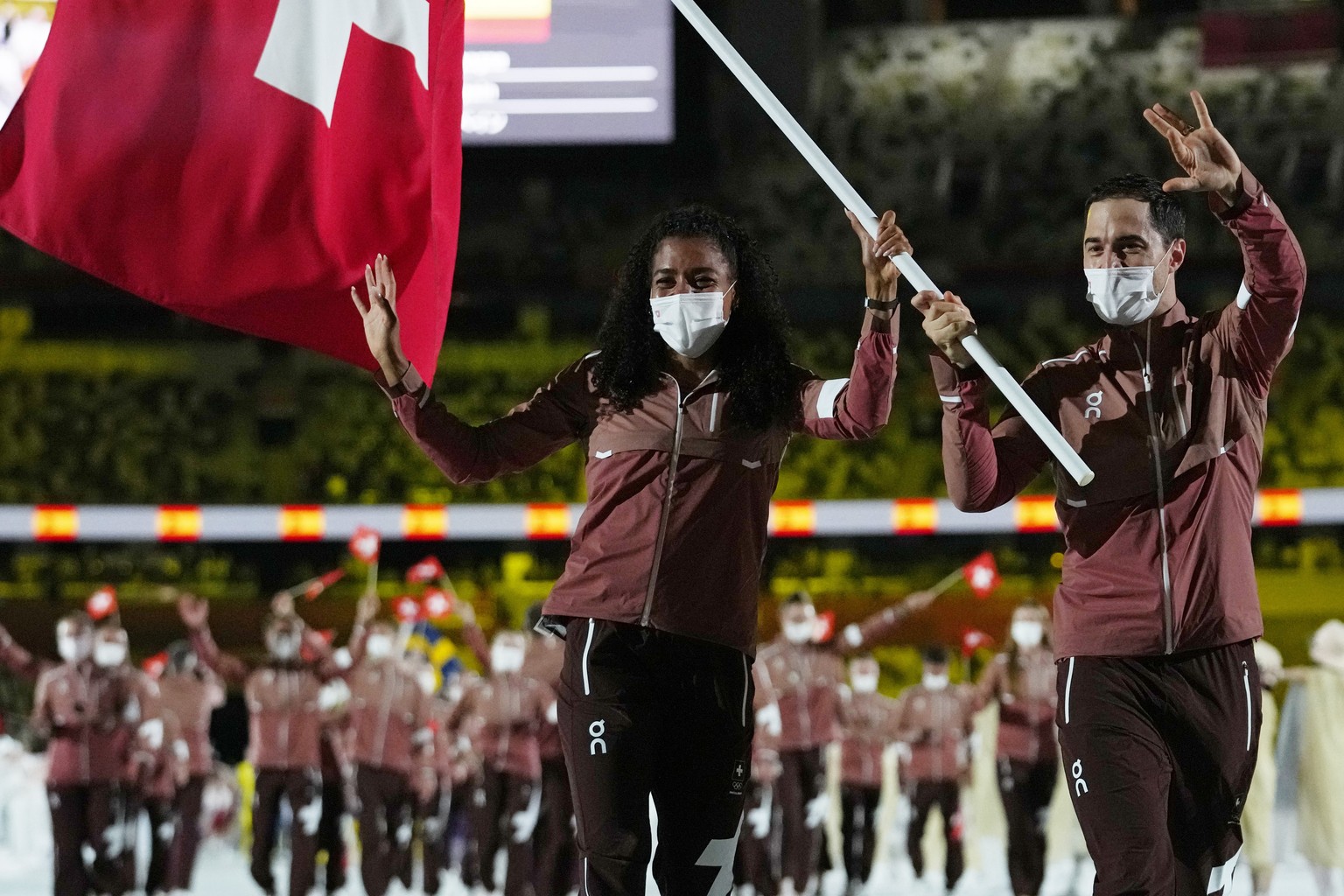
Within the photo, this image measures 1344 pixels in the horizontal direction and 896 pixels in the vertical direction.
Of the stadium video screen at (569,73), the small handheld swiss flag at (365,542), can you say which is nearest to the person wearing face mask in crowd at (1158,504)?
the small handheld swiss flag at (365,542)

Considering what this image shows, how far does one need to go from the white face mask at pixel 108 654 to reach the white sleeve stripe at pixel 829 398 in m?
6.29

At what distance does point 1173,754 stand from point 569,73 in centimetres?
1140

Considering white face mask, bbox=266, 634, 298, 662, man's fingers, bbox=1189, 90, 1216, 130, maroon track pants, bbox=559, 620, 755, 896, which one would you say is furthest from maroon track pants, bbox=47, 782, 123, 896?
man's fingers, bbox=1189, 90, 1216, 130

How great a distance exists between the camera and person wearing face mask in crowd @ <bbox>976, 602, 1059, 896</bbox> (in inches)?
345

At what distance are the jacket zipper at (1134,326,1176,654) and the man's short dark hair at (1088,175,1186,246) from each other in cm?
23

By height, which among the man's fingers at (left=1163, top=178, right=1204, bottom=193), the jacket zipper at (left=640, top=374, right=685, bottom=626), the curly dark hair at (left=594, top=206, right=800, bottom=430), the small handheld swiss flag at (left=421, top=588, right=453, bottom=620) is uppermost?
the man's fingers at (left=1163, top=178, right=1204, bottom=193)

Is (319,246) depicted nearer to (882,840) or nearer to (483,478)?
(483,478)

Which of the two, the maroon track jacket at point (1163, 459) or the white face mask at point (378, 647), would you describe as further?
the white face mask at point (378, 647)

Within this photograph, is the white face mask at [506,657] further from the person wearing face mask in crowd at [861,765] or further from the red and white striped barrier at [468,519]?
the person wearing face mask in crowd at [861,765]

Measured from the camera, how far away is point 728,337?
360 cm

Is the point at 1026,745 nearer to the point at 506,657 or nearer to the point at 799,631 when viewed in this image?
the point at 799,631

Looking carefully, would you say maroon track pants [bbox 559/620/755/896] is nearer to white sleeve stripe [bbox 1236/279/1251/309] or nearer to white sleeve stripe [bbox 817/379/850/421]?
white sleeve stripe [bbox 817/379/850/421]

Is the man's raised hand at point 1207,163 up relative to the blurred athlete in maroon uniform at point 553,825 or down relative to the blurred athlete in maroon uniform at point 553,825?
up

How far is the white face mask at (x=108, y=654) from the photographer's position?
29.0ft
